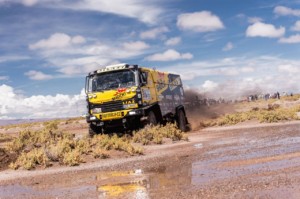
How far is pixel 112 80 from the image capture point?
20.4m

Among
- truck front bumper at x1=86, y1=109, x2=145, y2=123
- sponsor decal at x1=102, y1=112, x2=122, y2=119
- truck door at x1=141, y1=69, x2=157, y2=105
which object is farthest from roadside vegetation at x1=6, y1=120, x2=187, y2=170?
truck door at x1=141, y1=69, x2=157, y2=105

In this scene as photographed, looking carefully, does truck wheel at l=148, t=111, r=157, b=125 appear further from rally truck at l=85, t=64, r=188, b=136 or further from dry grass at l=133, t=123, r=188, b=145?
dry grass at l=133, t=123, r=188, b=145

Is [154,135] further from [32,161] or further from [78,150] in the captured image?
[32,161]

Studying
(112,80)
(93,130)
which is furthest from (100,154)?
(93,130)

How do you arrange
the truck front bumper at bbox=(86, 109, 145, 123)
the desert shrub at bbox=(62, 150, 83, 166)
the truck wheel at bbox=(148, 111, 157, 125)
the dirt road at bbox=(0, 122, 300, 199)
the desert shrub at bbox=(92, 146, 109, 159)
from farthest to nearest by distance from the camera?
the truck wheel at bbox=(148, 111, 157, 125) → the truck front bumper at bbox=(86, 109, 145, 123) → the desert shrub at bbox=(92, 146, 109, 159) → the desert shrub at bbox=(62, 150, 83, 166) → the dirt road at bbox=(0, 122, 300, 199)

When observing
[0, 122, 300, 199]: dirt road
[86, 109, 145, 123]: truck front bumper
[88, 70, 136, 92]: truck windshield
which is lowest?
[0, 122, 300, 199]: dirt road

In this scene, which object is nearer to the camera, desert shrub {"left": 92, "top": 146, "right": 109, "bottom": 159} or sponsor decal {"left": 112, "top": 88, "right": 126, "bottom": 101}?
desert shrub {"left": 92, "top": 146, "right": 109, "bottom": 159}

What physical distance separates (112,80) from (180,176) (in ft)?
35.5

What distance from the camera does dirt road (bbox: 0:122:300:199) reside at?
8075 millimetres

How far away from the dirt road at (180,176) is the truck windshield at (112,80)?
545cm

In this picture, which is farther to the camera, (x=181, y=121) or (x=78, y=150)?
(x=181, y=121)

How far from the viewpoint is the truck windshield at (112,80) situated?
20.2 m

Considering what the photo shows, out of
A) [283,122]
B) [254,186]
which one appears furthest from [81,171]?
[283,122]

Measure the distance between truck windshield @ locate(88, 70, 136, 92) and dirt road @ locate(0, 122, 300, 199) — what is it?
545 cm
